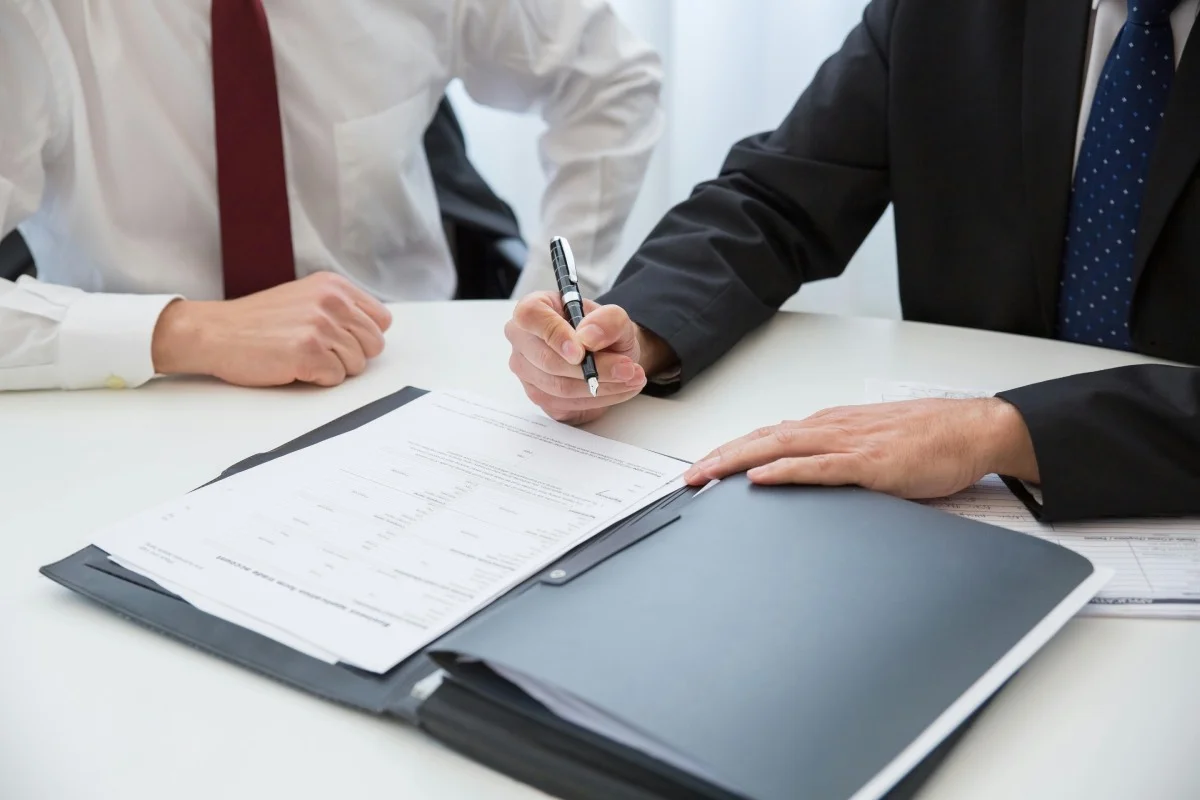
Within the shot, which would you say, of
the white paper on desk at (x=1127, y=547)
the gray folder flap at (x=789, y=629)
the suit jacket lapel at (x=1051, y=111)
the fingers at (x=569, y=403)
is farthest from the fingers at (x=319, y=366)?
the suit jacket lapel at (x=1051, y=111)

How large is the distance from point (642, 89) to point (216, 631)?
1131mm

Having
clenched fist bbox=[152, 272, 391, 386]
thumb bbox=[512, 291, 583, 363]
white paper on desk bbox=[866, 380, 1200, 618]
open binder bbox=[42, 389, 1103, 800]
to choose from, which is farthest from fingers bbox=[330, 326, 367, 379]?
white paper on desk bbox=[866, 380, 1200, 618]

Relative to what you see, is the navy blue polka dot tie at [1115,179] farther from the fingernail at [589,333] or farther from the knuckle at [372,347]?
the knuckle at [372,347]

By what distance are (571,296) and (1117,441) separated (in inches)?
17.7

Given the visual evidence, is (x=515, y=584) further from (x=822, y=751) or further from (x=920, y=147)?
(x=920, y=147)

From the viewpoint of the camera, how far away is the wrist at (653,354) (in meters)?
1.04

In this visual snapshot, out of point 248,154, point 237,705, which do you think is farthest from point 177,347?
point 237,705

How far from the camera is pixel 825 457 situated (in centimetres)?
77

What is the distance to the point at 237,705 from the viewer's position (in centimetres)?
62

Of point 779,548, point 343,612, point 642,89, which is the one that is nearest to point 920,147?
point 642,89

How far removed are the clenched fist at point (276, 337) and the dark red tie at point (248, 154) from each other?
165 millimetres

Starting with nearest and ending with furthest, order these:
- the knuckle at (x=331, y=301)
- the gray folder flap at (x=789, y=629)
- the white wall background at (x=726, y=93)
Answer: the gray folder flap at (x=789, y=629), the knuckle at (x=331, y=301), the white wall background at (x=726, y=93)

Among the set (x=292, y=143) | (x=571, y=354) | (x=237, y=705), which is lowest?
(x=237, y=705)

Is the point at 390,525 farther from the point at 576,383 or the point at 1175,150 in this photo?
the point at 1175,150
